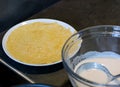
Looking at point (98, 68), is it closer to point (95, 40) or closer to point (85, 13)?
point (95, 40)

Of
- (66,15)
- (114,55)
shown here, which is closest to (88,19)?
(66,15)

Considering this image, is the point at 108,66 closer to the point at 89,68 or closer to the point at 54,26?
the point at 89,68

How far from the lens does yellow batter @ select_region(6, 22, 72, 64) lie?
720 mm

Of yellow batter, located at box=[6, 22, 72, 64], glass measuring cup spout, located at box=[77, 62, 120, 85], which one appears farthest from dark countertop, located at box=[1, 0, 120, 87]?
glass measuring cup spout, located at box=[77, 62, 120, 85]

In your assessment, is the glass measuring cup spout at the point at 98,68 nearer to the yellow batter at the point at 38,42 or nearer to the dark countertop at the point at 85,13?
the yellow batter at the point at 38,42

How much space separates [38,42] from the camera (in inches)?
30.4

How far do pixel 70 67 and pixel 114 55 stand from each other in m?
0.12

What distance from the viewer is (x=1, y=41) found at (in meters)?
0.79

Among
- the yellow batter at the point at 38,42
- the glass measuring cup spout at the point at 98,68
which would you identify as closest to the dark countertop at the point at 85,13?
the yellow batter at the point at 38,42

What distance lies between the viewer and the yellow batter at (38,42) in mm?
720

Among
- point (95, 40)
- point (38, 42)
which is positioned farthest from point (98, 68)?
point (38, 42)

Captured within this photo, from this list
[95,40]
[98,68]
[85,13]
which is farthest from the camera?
[85,13]

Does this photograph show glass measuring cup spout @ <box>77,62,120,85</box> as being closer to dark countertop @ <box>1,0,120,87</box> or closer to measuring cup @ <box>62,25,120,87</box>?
measuring cup @ <box>62,25,120,87</box>

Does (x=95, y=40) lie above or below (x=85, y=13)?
below
